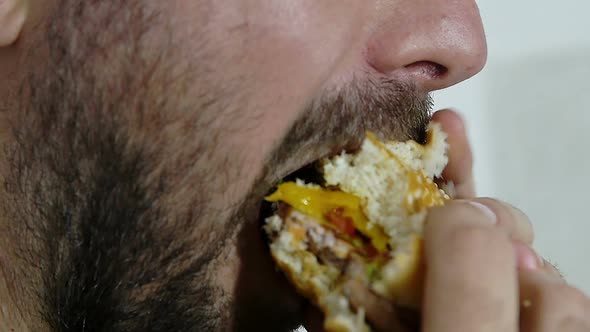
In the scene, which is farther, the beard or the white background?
the white background

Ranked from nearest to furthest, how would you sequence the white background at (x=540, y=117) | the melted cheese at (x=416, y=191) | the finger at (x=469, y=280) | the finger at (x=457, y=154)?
the finger at (x=469, y=280) < the melted cheese at (x=416, y=191) < the finger at (x=457, y=154) < the white background at (x=540, y=117)

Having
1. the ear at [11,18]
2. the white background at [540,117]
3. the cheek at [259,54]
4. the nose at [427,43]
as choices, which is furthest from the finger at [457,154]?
the white background at [540,117]

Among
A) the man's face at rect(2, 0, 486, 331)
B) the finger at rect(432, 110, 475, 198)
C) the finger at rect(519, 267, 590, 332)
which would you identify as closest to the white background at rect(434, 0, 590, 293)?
the finger at rect(432, 110, 475, 198)

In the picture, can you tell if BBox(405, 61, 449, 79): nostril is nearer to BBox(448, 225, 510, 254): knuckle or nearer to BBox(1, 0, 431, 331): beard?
BBox(1, 0, 431, 331): beard

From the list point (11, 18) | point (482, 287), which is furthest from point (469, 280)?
point (11, 18)

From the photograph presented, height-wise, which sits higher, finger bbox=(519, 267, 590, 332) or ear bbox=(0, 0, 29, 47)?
finger bbox=(519, 267, 590, 332)

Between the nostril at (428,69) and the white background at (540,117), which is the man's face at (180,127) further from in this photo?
the white background at (540,117)

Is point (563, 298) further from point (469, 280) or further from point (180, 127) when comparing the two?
point (180, 127)

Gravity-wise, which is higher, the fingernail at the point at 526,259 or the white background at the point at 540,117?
the white background at the point at 540,117
